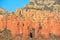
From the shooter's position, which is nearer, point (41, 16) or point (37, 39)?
point (37, 39)

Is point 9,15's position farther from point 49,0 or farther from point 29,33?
point 49,0

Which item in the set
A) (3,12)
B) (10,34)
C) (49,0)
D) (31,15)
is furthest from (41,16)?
(49,0)

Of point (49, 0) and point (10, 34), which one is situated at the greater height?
point (49, 0)

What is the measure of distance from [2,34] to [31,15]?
26475 mm

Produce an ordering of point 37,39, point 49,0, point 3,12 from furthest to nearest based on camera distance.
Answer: point 49,0 < point 3,12 < point 37,39

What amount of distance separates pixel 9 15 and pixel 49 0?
57.7 meters

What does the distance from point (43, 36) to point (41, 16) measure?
74.9ft

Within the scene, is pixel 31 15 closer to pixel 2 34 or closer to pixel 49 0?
pixel 2 34

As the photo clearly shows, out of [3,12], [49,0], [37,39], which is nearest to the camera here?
[37,39]

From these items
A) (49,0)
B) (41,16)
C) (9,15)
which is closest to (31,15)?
(41,16)

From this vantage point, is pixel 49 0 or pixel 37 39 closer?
pixel 37 39

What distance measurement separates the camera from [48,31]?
124750 mm

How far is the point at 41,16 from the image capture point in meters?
143

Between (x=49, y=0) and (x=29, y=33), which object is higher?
(x=49, y=0)
